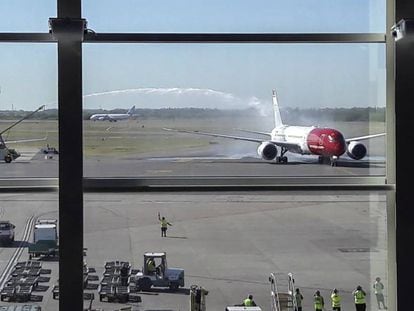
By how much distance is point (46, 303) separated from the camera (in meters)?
5.11

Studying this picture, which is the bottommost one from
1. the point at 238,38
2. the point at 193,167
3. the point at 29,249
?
the point at 29,249

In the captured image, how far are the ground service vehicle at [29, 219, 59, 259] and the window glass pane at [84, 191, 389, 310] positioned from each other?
249 mm

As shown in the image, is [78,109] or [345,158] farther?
[345,158]

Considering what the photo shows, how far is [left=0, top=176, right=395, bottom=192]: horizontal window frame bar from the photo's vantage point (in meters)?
A: 5.11

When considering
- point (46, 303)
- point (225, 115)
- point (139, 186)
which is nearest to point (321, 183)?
point (225, 115)

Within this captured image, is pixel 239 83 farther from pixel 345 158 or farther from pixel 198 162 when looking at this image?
pixel 345 158

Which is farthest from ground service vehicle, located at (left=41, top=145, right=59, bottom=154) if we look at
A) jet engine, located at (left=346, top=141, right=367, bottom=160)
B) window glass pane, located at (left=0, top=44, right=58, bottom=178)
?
jet engine, located at (left=346, top=141, right=367, bottom=160)

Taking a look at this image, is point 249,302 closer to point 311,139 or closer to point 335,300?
point 335,300

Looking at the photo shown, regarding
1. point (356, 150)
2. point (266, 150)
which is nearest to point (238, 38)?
point (266, 150)

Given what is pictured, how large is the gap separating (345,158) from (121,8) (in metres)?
2.15

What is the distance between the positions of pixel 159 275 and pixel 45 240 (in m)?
0.93

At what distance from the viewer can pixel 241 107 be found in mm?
5281

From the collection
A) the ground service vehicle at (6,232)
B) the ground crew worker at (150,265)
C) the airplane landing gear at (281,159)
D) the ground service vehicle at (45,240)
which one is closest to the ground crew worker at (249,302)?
the ground crew worker at (150,265)

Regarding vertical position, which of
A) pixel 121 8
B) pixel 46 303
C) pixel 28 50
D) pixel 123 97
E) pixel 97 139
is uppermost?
pixel 121 8
